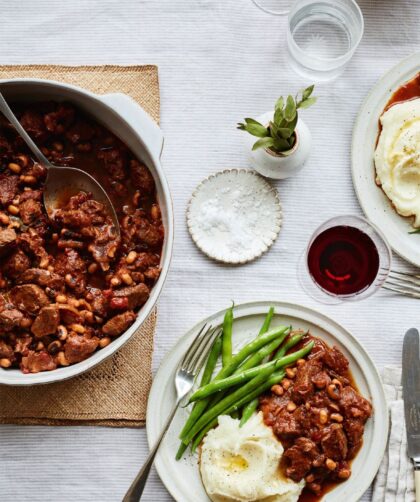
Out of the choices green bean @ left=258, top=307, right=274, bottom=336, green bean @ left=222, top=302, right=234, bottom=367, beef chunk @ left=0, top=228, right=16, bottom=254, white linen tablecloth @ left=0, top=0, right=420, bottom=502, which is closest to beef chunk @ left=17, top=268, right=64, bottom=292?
beef chunk @ left=0, top=228, right=16, bottom=254

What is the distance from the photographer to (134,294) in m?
3.41

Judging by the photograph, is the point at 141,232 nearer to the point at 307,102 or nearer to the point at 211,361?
the point at 211,361

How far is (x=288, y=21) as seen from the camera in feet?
12.9

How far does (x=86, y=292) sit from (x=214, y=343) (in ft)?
2.62

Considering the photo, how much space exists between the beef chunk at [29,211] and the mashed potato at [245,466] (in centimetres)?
152

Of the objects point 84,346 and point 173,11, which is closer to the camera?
point 84,346

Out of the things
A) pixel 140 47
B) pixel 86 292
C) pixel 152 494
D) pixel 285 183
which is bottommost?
pixel 152 494

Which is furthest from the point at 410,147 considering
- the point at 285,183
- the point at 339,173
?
the point at 285,183

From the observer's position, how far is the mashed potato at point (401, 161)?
3836 millimetres

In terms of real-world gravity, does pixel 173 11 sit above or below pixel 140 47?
above

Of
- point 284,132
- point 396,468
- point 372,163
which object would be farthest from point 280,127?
point 396,468

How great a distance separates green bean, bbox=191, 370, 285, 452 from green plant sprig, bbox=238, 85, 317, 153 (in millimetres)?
1287

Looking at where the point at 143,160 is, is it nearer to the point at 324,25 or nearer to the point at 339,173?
the point at 339,173

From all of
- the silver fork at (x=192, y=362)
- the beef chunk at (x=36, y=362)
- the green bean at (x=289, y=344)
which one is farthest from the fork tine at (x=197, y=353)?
the beef chunk at (x=36, y=362)
